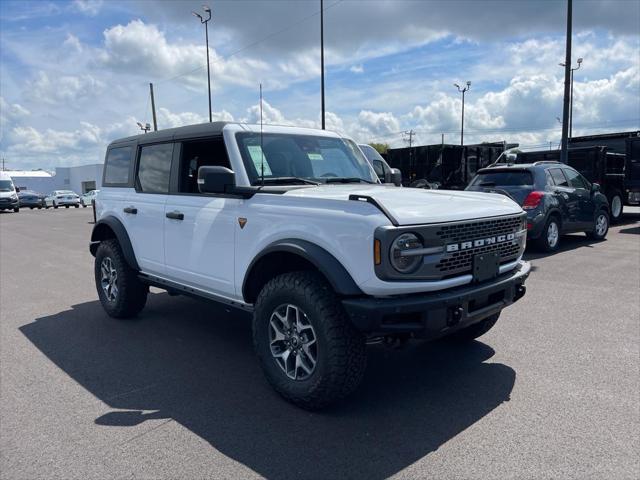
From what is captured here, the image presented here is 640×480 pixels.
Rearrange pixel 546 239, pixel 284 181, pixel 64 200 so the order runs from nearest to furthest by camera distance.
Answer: pixel 284 181 < pixel 546 239 < pixel 64 200

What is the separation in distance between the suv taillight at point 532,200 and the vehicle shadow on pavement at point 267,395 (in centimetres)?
547

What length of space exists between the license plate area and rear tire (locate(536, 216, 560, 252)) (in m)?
6.56

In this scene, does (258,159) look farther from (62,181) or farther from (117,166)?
(62,181)

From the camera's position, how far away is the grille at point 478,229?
11.0ft

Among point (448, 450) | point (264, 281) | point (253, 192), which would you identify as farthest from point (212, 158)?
point (448, 450)

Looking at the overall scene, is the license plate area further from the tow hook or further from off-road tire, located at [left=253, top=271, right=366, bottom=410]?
off-road tire, located at [left=253, top=271, right=366, bottom=410]

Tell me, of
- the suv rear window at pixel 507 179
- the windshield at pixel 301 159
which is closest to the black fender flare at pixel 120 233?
the windshield at pixel 301 159

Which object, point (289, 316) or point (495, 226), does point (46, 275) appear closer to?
point (289, 316)

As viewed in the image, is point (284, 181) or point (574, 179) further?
point (574, 179)

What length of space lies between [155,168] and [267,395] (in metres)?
2.74

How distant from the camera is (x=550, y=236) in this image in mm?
9883

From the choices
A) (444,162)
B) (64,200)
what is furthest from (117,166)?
(64,200)

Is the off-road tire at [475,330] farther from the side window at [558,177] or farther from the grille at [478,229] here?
the side window at [558,177]

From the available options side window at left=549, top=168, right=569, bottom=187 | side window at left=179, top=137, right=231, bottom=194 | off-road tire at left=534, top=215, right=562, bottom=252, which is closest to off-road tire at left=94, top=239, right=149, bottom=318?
side window at left=179, top=137, right=231, bottom=194
